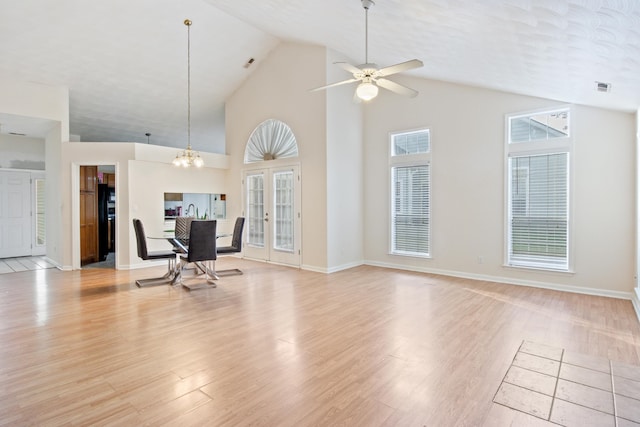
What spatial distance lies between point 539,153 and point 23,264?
10.2 metres

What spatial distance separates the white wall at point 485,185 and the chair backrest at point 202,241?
331 cm

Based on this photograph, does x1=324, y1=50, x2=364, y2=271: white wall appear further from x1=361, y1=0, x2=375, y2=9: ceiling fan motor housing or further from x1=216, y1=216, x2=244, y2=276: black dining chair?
x1=361, y1=0, x2=375, y2=9: ceiling fan motor housing

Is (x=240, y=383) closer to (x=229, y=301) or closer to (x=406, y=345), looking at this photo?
(x=406, y=345)

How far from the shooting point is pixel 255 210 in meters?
7.83

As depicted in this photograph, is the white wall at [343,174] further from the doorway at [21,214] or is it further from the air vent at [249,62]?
the doorway at [21,214]

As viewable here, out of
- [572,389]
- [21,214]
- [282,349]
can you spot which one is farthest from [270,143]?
[21,214]

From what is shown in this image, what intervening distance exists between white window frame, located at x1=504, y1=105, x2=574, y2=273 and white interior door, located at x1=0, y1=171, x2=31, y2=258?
35.4 feet

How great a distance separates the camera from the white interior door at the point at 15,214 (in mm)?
8289

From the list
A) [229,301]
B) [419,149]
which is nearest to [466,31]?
[419,149]

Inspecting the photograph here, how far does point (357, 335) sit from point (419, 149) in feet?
13.9

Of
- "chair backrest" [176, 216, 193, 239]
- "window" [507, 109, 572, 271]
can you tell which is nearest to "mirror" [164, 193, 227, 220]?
"chair backrest" [176, 216, 193, 239]

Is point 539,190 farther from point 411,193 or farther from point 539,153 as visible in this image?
point 411,193

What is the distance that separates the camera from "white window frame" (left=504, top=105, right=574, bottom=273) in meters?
5.00

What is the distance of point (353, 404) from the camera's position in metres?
2.21
